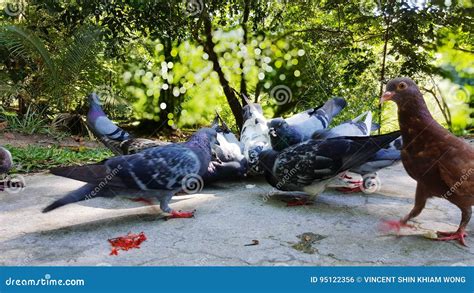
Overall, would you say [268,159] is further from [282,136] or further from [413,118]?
[413,118]

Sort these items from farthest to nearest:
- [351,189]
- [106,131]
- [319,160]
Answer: [106,131] → [351,189] → [319,160]

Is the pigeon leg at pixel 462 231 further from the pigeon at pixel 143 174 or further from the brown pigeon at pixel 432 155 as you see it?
the pigeon at pixel 143 174

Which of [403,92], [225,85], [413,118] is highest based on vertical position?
[403,92]

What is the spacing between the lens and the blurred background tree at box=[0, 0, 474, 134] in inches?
254

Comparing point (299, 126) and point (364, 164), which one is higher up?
point (299, 126)

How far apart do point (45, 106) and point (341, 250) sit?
711cm

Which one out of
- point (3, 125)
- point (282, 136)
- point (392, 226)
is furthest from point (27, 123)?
point (392, 226)

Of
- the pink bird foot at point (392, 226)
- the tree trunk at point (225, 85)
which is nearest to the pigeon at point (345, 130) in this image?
the pink bird foot at point (392, 226)

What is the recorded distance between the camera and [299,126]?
4484 mm

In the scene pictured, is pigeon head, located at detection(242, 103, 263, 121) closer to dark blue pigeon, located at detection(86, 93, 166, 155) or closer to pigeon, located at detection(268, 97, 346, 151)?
pigeon, located at detection(268, 97, 346, 151)

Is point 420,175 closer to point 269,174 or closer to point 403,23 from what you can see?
point 269,174

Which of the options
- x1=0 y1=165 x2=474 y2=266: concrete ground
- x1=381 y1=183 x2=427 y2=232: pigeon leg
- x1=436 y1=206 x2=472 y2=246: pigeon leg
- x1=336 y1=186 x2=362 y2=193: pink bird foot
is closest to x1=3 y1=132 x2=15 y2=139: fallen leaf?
x1=0 y1=165 x2=474 y2=266: concrete ground

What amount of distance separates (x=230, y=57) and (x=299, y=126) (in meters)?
4.88

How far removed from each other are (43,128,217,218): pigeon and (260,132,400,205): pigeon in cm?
67
